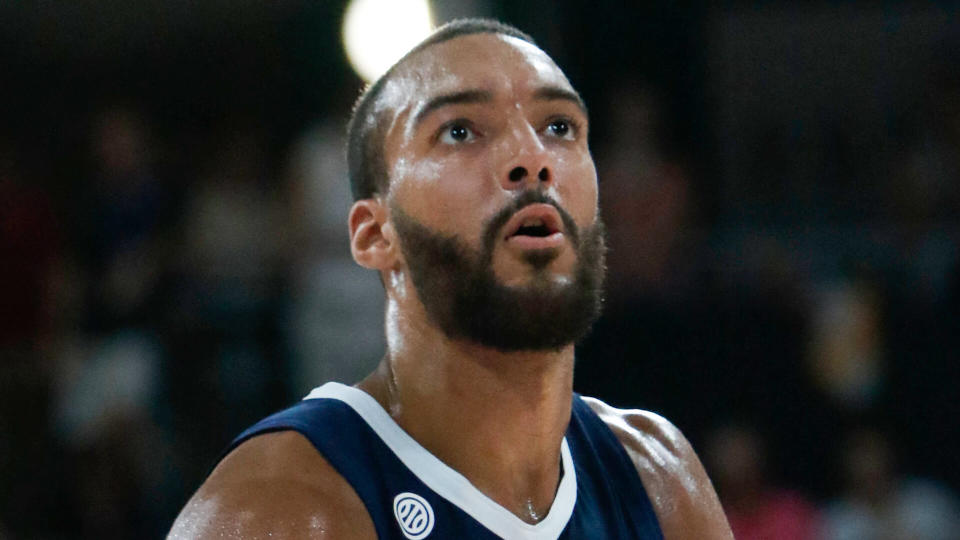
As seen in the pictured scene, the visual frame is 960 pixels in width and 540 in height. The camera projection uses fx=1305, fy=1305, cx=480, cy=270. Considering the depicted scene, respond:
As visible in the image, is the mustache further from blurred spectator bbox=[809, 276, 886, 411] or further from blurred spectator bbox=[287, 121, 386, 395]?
blurred spectator bbox=[809, 276, 886, 411]

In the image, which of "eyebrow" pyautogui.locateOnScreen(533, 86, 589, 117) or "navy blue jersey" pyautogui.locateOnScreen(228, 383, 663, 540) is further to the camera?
"eyebrow" pyautogui.locateOnScreen(533, 86, 589, 117)

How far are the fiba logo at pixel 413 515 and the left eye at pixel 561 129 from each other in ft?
2.72

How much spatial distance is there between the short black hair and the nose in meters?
0.32

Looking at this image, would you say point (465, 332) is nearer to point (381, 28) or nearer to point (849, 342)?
point (849, 342)

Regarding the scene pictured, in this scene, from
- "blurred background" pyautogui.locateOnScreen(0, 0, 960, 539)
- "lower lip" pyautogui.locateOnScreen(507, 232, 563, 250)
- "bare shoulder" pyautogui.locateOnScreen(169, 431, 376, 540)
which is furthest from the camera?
"blurred background" pyautogui.locateOnScreen(0, 0, 960, 539)

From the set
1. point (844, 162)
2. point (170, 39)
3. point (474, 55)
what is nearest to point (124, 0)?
point (170, 39)

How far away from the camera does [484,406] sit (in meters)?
2.75

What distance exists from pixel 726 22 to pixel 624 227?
161cm

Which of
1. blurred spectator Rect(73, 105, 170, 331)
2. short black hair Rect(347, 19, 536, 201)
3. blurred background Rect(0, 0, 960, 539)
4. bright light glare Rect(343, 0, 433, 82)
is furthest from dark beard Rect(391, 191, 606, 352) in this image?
bright light glare Rect(343, 0, 433, 82)

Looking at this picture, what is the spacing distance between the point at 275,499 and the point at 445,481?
0.43m

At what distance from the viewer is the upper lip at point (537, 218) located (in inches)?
103

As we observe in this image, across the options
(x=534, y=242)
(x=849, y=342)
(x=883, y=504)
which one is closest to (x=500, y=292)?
(x=534, y=242)

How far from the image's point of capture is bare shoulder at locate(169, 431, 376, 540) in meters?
2.37

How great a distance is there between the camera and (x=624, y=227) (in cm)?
657
